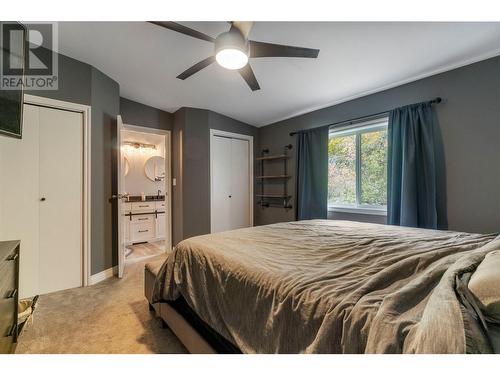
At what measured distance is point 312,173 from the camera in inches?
138

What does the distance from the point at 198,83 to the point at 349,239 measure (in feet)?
8.19

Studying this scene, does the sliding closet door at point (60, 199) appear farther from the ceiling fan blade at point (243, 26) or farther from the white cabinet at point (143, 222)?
the ceiling fan blade at point (243, 26)

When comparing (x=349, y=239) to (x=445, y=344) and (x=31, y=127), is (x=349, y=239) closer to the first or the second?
(x=445, y=344)

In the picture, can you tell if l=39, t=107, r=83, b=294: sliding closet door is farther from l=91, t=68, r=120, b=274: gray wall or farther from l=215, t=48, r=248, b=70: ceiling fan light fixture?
l=215, t=48, r=248, b=70: ceiling fan light fixture

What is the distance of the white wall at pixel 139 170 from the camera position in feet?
15.5

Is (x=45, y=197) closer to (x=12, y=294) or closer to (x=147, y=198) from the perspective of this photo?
(x=12, y=294)

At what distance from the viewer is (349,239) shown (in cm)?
158

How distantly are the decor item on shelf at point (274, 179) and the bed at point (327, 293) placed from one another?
225cm

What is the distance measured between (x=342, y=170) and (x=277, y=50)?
218cm

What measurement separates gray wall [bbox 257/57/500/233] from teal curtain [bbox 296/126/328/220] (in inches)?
46.1

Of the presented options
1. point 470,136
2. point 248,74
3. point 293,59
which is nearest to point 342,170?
point 470,136

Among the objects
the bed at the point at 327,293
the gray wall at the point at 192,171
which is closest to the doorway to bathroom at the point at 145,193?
the gray wall at the point at 192,171

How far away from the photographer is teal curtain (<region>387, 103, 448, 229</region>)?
2.37m

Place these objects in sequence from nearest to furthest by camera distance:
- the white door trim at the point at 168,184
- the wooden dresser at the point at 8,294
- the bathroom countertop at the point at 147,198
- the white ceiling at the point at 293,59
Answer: the wooden dresser at the point at 8,294 < the white ceiling at the point at 293,59 < the white door trim at the point at 168,184 < the bathroom countertop at the point at 147,198
